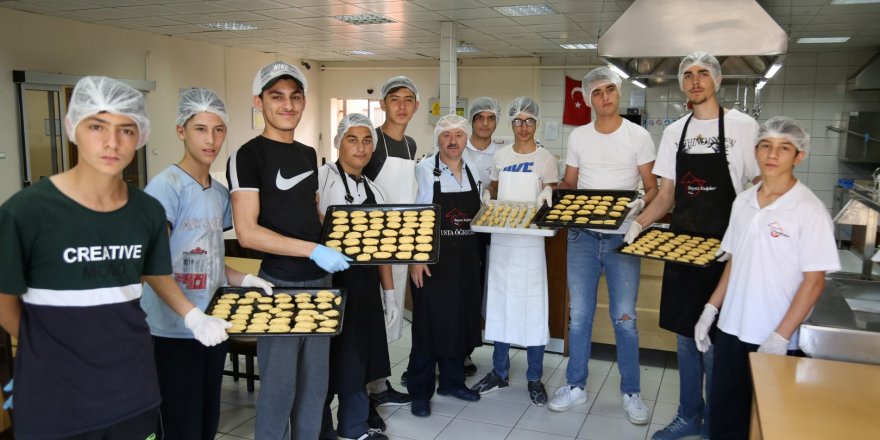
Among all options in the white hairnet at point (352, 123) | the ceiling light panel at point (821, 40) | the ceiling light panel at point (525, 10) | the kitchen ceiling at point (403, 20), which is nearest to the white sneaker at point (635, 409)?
the white hairnet at point (352, 123)

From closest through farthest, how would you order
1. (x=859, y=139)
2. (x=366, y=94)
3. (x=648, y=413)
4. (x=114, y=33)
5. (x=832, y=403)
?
(x=832, y=403)
(x=648, y=413)
(x=114, y=33)
(x=859, y=139)
(x=366, y=94)

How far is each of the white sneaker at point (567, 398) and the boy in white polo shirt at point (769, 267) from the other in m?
1.07

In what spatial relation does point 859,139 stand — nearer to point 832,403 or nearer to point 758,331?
point 758,331

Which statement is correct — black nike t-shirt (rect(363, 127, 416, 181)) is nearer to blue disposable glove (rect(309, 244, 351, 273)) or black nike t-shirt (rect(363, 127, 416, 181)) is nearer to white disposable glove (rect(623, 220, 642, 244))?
blue disposable glove (rect(309, 244, 351, 273))

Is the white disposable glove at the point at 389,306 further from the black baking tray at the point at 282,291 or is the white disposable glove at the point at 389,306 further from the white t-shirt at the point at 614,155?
the white t-shirt at the point at 614,155

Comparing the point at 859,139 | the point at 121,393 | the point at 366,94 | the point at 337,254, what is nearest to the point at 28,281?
the point at 121,393

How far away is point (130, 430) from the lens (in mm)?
1634

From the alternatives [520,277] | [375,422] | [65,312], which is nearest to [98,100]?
[65,312]

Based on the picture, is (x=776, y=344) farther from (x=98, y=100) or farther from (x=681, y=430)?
(x=98, y=100)

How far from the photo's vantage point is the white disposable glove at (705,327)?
8.33 ft

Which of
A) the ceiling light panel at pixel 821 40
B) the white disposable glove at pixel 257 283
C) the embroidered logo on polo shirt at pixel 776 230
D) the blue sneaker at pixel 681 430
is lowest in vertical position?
the blue sneaker at pixel 681 430

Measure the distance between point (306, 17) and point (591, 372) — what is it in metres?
5.11

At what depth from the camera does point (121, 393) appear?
1.58 metres

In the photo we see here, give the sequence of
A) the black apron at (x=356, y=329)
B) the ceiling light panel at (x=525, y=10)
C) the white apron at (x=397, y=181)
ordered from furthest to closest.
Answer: the ceiling light panel at (x=525, y=10) < the white apron at (x=397, y=181) < the black apron at (x=356, y=329)
